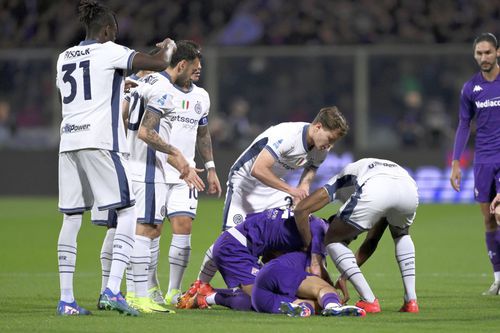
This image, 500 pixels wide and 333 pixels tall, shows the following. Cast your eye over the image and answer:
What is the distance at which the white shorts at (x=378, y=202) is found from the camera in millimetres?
8391

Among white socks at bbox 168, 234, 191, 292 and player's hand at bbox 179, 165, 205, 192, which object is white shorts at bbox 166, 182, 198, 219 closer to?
white socks at bbox 168, 234, 191, 292

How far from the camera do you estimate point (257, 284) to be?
8.49 metres

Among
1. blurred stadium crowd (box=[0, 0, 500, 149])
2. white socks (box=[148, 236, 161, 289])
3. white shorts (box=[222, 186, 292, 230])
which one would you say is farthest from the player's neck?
blurred stadium crowd (box=[0, 0, 500, 149])

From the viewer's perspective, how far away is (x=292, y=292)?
844 centimetres

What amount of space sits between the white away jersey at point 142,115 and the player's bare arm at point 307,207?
5.26 ft

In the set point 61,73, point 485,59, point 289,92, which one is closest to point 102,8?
point 61,73

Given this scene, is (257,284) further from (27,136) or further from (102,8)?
(27,136)

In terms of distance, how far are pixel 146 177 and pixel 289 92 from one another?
544 inches

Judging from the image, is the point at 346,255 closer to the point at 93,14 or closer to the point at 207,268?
the point at 207,268

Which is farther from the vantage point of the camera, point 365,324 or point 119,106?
point 119,106

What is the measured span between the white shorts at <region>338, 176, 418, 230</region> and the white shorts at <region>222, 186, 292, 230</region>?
134 cm

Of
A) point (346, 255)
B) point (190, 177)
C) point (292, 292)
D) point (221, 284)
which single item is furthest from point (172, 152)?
point (221, 284)

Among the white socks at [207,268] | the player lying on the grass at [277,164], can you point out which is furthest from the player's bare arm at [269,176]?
the white socks at [207,268]

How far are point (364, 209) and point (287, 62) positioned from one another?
49.4 feet
